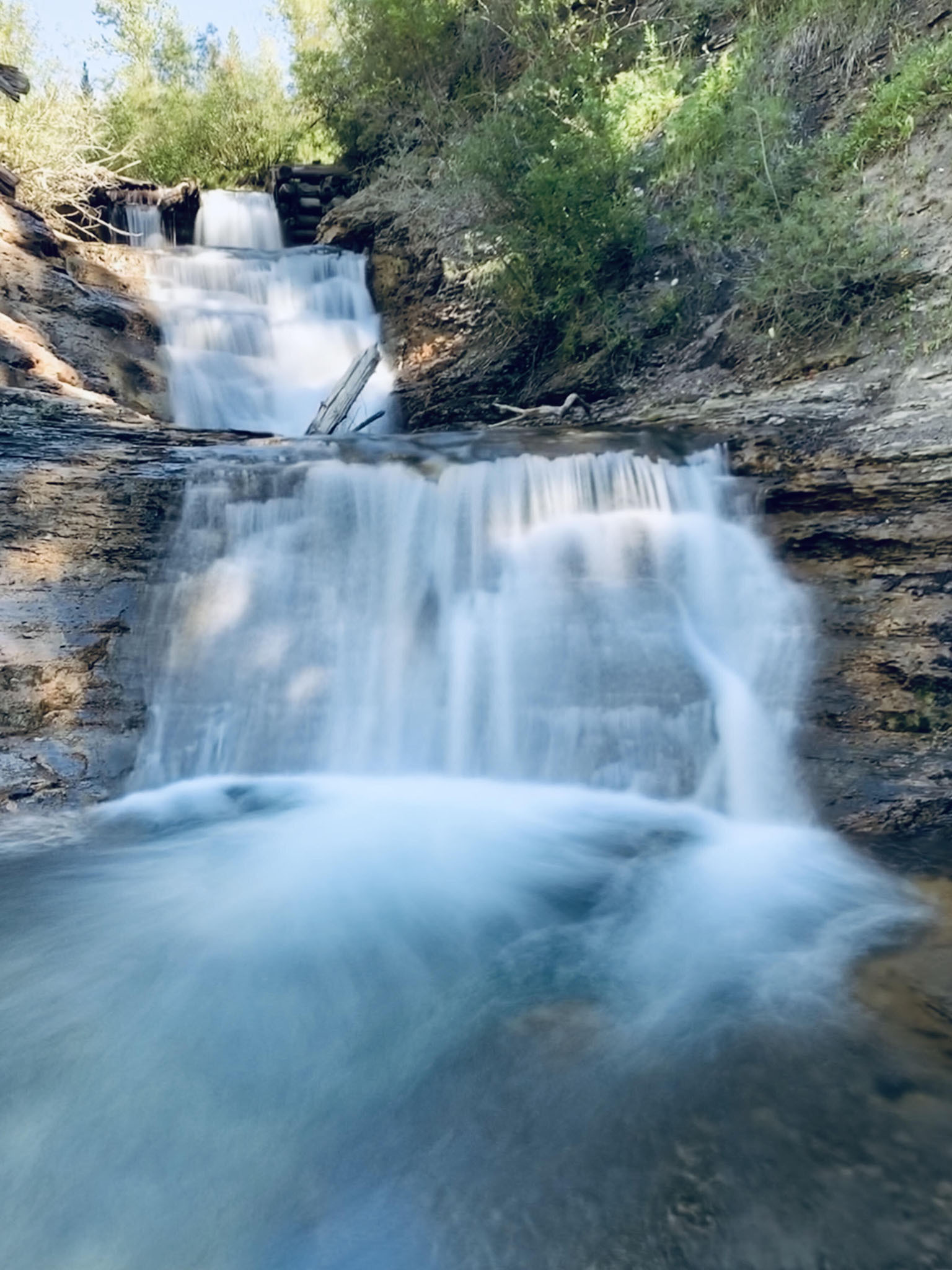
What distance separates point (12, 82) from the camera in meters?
6.54

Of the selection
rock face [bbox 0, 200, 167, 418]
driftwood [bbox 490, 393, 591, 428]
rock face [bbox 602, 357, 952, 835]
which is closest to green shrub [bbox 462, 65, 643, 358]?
driftwood [bbox 490, 393, 591, 428]

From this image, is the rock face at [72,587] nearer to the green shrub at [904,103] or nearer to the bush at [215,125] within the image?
the green shrub at [904,103]

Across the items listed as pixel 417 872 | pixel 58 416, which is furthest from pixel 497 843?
pixel 58 416

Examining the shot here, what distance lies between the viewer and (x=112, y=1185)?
7.33 ft

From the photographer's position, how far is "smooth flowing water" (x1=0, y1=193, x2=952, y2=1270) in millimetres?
2068

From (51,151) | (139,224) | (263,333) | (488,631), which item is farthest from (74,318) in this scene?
(488,631)

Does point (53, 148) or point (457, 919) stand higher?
point (53, 148)

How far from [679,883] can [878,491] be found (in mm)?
2826

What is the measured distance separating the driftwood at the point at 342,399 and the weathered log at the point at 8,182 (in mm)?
5176

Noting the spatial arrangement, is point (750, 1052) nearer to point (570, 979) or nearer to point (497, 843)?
point (570, 979)

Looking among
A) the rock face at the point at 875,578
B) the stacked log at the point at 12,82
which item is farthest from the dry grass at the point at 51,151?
the rock face at the point at 875,578

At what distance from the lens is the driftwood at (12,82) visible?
21.2 ft

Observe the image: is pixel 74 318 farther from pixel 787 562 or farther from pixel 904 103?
pixel 904 103

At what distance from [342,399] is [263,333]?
2.94m
